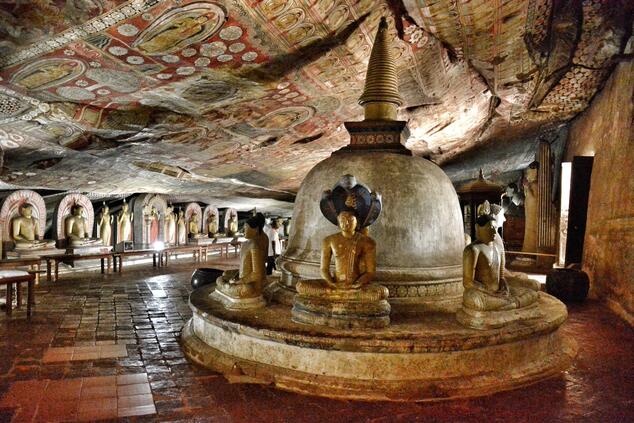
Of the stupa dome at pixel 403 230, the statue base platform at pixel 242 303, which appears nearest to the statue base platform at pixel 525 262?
the stupa dome at pixel 403 230

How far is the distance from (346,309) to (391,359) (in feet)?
2.10

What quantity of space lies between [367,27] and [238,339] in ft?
17.4

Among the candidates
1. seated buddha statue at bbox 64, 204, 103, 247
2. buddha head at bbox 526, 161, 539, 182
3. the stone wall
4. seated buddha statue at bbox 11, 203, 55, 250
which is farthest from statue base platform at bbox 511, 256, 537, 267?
seated buddha statue at bbox 11, 203, 55, 250

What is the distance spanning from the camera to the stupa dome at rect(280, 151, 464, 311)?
5375mm

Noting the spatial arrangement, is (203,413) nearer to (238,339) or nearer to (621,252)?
(238,339)

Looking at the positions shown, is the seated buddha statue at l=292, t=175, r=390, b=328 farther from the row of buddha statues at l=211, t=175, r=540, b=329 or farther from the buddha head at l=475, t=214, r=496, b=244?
the buddha head at l=475, t=214, r=496, b=244

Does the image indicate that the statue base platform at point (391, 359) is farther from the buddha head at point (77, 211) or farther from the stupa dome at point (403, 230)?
the buddha head at point (77, 211)

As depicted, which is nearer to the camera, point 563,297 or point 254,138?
point 563,297

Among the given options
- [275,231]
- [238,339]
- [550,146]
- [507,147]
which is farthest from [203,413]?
[507,147]

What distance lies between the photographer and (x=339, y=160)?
613 centimetres

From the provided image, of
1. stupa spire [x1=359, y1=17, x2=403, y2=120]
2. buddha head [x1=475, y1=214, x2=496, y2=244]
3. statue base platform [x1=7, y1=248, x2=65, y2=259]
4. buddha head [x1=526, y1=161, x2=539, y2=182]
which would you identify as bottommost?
statue base platform [x1=7, y1=248, x2=65, y2=259]

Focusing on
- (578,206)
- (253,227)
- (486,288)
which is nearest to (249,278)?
(253,227)

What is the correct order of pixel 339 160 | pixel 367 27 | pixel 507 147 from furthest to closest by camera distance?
pixel 507 147 < pixel 367 27 < pixel 339 160

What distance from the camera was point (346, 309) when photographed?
4441 millimetres
